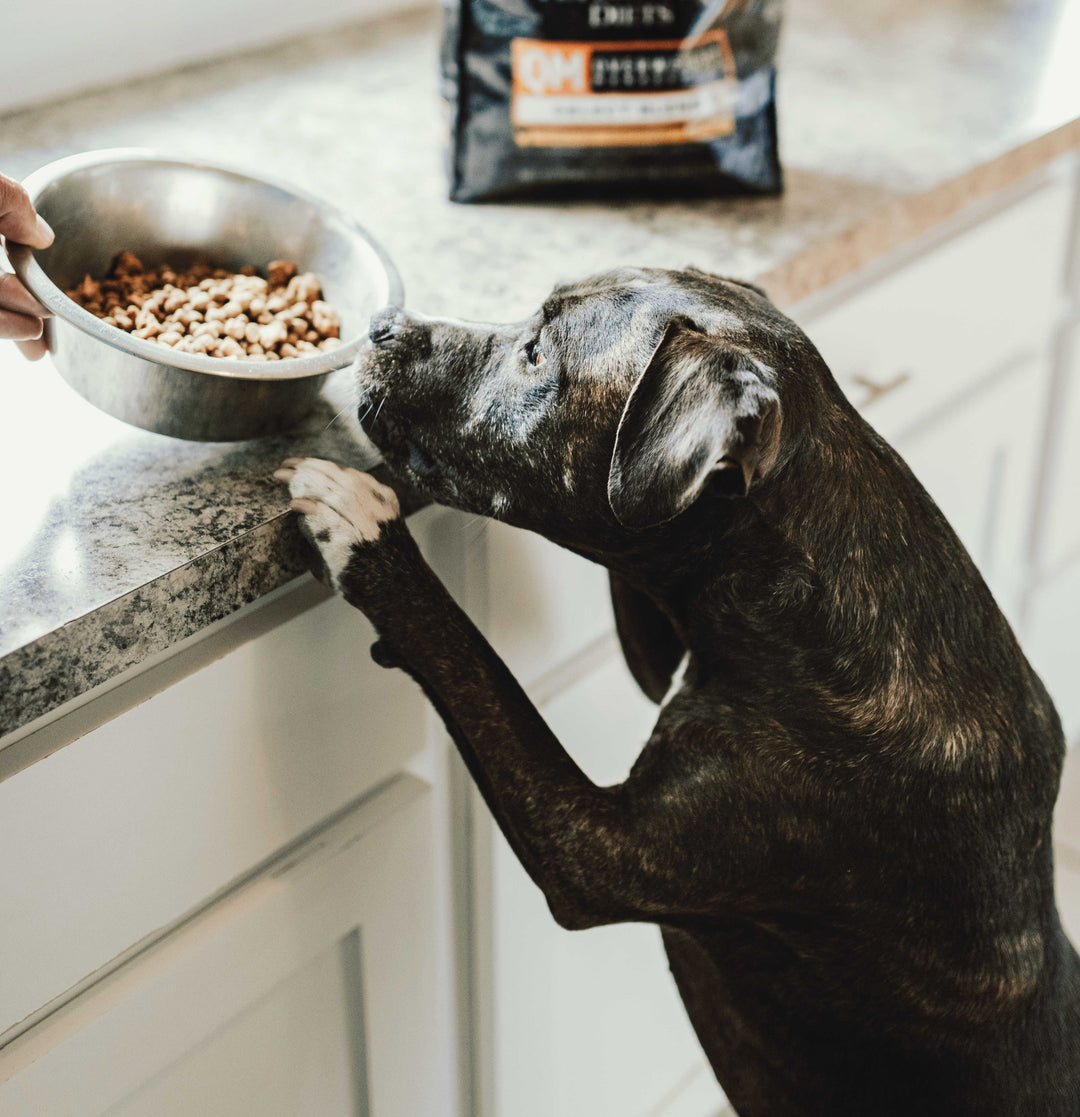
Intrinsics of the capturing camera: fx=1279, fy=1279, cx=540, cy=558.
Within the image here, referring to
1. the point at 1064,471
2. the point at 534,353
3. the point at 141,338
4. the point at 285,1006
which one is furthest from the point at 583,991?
the point at 1064,471

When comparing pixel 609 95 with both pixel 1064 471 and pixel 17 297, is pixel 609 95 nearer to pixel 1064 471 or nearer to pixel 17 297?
pixel 17 297

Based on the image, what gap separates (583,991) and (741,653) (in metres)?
0.60

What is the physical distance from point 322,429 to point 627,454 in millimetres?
288

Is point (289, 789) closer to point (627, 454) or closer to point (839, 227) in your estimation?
point (627, 454)

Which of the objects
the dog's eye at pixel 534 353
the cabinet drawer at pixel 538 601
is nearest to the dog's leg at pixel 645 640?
the cabinet drawer at pixel 538 601

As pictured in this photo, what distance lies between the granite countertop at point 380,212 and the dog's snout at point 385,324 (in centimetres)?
5

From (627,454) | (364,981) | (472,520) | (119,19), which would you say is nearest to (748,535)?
(627,454)

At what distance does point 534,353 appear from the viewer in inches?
39.9

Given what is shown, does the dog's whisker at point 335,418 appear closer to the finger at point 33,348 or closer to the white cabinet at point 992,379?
the finger at point 33,348

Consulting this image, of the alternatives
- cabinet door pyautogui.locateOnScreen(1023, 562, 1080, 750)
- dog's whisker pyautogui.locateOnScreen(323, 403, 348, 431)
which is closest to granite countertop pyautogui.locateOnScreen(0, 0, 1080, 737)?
dog's whisker pyautogui.locateOnScreen(323, 403, 348, 431)

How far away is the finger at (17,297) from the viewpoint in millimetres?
917

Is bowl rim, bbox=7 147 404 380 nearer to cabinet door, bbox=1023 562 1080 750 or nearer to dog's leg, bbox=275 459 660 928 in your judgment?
dog's leg, bbox=275 459 660 928

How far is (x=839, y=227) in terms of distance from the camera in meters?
1.40

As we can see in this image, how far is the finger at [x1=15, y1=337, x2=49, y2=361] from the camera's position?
0.96 meters
